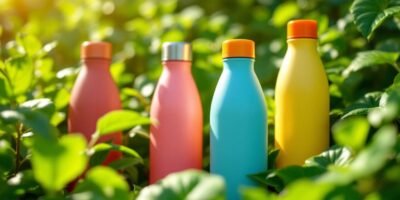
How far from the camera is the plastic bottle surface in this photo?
1149 mm

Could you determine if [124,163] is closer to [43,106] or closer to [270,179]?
[43,106]

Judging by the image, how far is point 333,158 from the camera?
982mm

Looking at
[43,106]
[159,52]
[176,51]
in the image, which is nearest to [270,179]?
[176,51]

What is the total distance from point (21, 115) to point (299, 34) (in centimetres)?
57

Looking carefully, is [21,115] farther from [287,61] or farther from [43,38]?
[43,38]

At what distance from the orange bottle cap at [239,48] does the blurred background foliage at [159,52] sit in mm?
217

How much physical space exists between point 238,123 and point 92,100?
38 centimetres

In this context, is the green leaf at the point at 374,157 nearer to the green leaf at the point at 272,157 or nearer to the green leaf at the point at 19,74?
the green leaf at the point at 272,157

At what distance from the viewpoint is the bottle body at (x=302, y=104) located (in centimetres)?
115

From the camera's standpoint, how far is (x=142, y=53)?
196 cm

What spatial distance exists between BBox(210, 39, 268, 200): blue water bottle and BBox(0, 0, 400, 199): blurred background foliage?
Result: 62 mm

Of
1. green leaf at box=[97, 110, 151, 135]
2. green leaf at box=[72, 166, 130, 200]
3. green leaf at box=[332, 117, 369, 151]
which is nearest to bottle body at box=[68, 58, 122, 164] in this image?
green leaf at box=[97, 110, 151, 135]

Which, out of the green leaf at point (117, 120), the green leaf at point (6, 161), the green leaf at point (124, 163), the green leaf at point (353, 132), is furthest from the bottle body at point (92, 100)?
the green leaf at point (353, 132)

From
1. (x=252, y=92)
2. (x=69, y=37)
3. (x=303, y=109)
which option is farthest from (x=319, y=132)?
(x=69, y=37)
